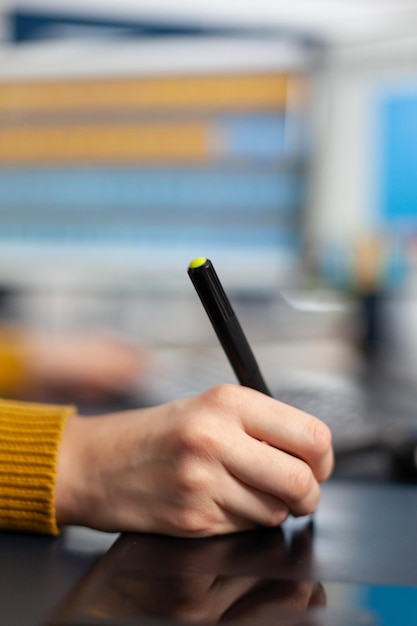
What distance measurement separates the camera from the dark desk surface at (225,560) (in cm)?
24

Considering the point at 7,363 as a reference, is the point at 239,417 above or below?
above

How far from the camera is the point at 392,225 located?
100 centimetres

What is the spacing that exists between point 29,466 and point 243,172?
684mm

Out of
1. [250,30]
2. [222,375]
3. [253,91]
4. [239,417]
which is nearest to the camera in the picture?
[239,417]

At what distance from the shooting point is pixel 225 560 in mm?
281

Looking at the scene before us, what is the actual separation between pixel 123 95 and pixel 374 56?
1.16 feet

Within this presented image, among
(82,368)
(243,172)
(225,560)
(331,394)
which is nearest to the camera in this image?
(225,560)

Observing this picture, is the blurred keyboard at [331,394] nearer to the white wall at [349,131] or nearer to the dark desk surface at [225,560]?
the dark desk surface at [225,560]

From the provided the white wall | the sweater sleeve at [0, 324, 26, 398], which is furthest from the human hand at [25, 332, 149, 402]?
the white wall

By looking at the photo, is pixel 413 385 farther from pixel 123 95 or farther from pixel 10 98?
pixel 10 98

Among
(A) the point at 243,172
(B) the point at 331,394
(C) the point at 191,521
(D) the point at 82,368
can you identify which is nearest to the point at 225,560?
(C) the point at 191,521

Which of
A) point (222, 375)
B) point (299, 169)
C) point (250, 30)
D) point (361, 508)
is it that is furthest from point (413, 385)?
point (250, 30)

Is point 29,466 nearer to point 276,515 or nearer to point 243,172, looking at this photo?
point 276,515

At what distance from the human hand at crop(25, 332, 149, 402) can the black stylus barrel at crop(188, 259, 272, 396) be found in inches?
16.3
